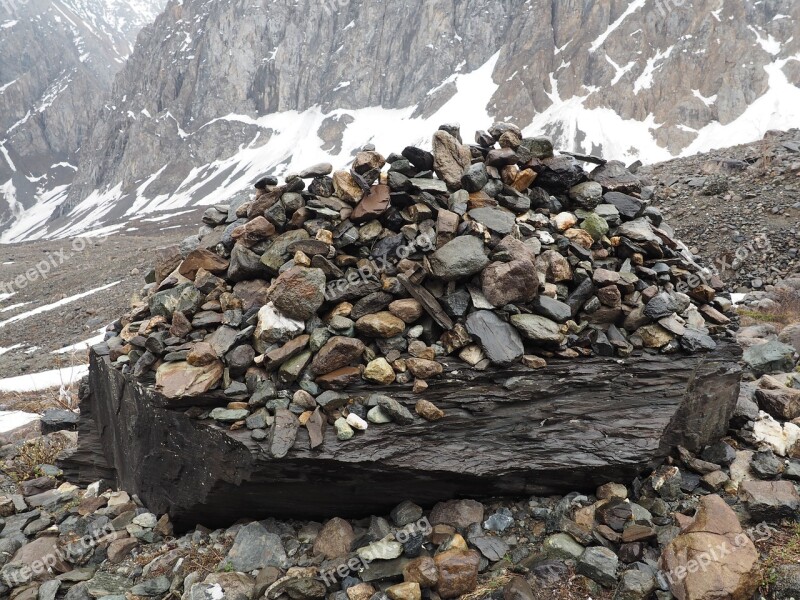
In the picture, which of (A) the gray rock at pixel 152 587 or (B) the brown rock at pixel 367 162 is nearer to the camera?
(A) the gray rock at pixel 152 587

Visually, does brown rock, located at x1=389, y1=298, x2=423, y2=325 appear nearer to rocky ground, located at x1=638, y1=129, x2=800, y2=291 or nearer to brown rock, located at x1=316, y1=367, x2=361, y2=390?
brown rock, located at x1=316, y1=367, x2=361, y2=390

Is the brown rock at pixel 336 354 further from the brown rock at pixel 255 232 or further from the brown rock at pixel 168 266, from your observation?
the brown rock at pixel 168 266

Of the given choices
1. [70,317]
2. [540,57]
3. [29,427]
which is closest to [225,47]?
[540,57]

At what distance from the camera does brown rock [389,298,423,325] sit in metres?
5.55

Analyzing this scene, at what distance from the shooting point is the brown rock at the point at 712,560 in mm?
3797

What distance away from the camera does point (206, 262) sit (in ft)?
20.9

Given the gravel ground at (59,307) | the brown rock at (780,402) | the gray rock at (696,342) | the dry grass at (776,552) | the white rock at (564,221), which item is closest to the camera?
the dry grass at (776,552)

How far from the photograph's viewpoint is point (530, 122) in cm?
13350

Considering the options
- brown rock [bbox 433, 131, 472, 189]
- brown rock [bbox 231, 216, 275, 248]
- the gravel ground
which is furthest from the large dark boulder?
the gravel ground

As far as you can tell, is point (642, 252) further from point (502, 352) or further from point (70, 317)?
point (70, 317)

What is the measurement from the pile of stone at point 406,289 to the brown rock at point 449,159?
21 millimetres

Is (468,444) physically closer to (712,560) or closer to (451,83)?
(712,560)

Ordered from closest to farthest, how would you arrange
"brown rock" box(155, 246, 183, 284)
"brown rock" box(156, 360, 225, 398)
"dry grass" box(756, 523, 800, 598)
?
"dry grass" box(756, 523, 800, 598)
"brown rock" box(156, 360, 225, 398)
"brown rock" box(155, 246, 183, 284)

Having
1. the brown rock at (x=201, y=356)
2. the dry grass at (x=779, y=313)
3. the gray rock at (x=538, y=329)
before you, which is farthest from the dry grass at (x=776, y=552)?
the dry grass at (x=779, y=313)
